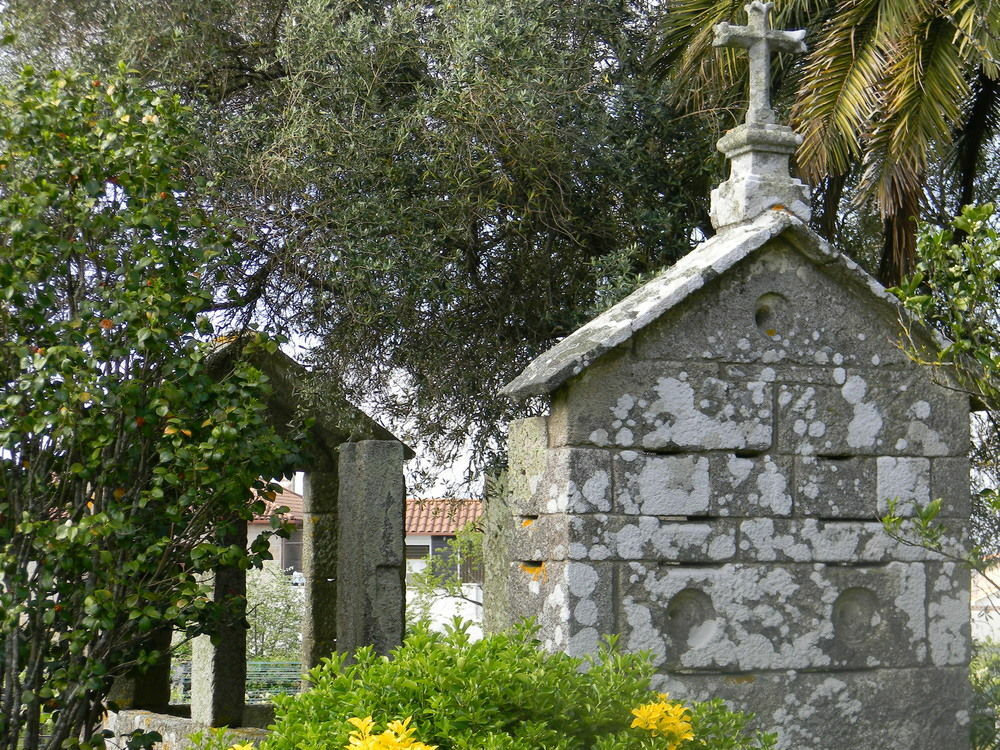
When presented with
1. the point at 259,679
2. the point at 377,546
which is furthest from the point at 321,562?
the point at 259,679

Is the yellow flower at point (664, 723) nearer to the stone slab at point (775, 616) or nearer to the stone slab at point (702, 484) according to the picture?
the stone slab at point (775, 616)

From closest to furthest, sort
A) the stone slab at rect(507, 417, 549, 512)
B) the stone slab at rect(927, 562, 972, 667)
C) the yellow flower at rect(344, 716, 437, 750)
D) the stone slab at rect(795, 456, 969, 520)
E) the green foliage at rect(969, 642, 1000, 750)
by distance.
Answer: the yellow flower at rect(344, 716, 437, 750), the stone slab at rect(507, 417, 549, 512), the stone slab at rect(795, 456, 969, 520), the stone slab at rect(927, 562, 972, 667), the green foliage at rect(969, 642, 1000, 750)

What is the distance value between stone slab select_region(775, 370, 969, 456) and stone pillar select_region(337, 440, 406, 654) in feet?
8.21

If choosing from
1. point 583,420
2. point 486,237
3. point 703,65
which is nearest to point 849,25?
point 703,65

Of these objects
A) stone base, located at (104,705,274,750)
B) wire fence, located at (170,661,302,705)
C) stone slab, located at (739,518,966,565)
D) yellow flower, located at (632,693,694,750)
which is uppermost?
stone slab, located at (739,518,966,565)

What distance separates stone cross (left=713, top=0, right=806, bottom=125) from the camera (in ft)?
17.5

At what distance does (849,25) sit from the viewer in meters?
7.08

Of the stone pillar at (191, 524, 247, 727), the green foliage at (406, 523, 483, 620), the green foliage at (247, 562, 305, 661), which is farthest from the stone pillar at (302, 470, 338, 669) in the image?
the green foliage at (247, 562, 305, 661)

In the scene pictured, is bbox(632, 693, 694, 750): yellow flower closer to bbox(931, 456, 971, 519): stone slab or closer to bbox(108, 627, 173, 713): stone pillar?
bbox(931, 456, 971, 519): stone slab

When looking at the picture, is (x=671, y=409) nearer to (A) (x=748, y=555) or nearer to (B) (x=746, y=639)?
(A) (x=748, y=555)

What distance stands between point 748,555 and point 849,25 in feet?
12.2

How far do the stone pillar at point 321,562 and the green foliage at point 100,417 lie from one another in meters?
2.68

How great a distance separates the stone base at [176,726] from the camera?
7383 millimetres

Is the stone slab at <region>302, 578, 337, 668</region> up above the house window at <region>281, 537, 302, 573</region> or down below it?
below
